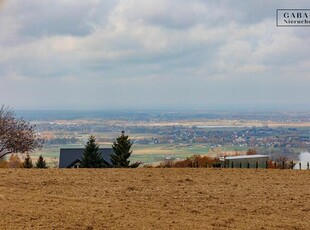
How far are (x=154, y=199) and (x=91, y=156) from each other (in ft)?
67.7

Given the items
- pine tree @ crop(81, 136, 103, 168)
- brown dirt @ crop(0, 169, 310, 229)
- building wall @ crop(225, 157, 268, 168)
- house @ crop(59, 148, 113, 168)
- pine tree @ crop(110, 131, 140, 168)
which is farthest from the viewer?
house @ crop(59, 148, 113, 168)

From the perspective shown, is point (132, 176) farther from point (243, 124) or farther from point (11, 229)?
point (243, 124)

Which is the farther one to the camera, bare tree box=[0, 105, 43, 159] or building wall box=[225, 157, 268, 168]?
building wall box=[225, 157, 268, 168]

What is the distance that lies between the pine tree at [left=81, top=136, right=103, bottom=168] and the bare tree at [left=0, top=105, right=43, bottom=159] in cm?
615

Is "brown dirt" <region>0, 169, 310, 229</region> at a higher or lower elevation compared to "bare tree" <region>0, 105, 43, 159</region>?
lower

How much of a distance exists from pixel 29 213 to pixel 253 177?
7938 millimetres

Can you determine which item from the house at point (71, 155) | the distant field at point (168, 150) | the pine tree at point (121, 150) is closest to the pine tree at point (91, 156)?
the pine tree at point (121, 150)

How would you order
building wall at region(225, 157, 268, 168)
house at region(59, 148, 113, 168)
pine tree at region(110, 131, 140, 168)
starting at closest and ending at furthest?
building wall at region(225, 157, 268, 168) < pine tree at region(110, 131, 140, 168) < house at region(59, 148, 113, 168)

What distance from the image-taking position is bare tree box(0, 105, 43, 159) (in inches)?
951

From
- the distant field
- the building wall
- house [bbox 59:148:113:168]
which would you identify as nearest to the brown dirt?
the building wall

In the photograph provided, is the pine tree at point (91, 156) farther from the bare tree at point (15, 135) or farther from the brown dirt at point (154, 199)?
the brown dirt at point (154, 199)

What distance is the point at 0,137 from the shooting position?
23.9 m

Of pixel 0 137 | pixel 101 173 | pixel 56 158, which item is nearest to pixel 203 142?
pixel 56 158

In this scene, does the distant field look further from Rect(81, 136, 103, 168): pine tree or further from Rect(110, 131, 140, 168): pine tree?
Rect(110, 131, 140, 168): pine tree
